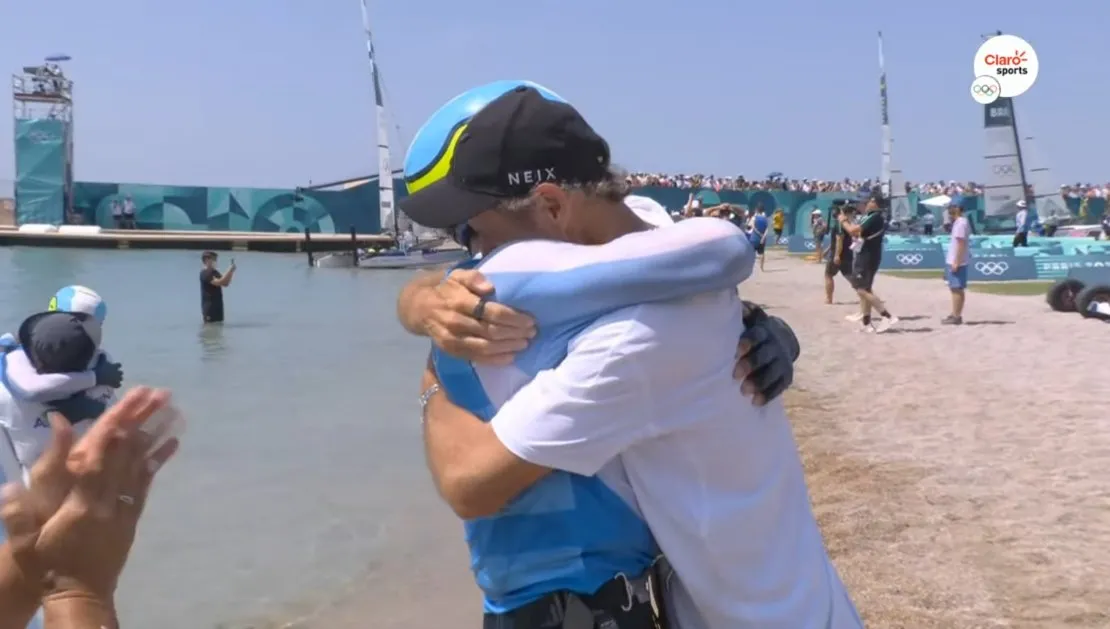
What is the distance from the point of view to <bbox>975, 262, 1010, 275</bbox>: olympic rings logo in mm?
22328

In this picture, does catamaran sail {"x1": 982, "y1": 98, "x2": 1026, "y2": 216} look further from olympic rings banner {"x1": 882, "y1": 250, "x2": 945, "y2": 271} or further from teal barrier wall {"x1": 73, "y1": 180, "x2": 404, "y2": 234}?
teal barrier wall {"x1": 73, "y1": 180, "x2": 404, "y2": 234}

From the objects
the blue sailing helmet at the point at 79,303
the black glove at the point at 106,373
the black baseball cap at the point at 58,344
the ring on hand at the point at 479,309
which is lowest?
the black glove at the point at 106,373

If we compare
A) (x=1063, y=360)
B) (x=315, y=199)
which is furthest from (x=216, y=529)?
(x=315, y=199)

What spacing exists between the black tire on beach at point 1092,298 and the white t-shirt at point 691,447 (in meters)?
13.9

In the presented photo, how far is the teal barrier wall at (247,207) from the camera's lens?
172 ft

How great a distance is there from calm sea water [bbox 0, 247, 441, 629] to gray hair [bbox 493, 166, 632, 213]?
16.8 ft

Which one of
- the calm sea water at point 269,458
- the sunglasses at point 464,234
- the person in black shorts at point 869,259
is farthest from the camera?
the person in black shorts at point 869,259

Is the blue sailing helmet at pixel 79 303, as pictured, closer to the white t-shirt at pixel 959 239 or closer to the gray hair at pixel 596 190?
the gray hair at pixel 596 190

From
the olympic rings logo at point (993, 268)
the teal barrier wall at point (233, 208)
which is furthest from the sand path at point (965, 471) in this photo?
the teal barrier wall at point (233, 208)

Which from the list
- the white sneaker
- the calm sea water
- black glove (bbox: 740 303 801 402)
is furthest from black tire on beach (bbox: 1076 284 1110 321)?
black glove (bbox: 740 303 801 402)

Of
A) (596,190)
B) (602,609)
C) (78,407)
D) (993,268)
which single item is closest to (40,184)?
(993,268)

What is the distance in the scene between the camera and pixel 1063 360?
10.4 m

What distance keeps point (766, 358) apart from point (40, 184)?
55560mm

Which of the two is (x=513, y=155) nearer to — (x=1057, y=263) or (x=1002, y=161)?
(x=1057, y=263)
